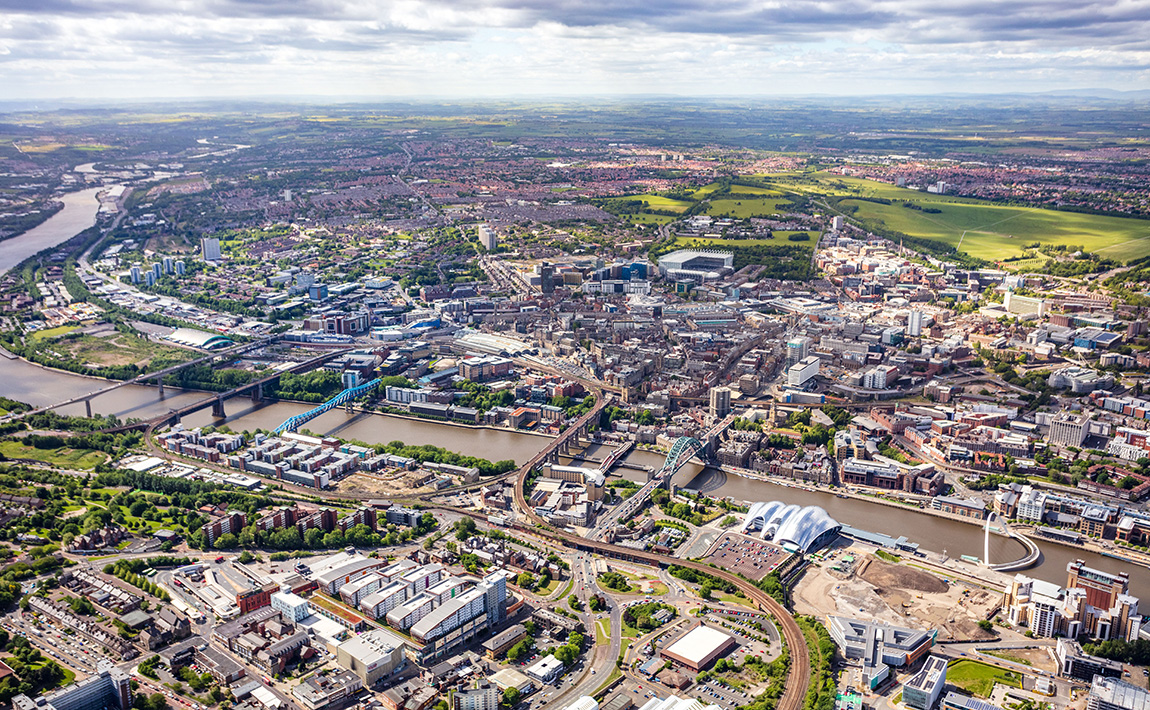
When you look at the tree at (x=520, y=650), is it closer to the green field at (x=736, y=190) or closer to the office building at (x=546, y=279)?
the office building at (x=546, y=279)

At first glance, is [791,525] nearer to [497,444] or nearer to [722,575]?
[722,575]

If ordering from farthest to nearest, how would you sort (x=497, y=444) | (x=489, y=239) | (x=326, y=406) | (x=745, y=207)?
(x=745, y=207), (x=489, y=239), (x=326, y=406), (x=497, y=444)

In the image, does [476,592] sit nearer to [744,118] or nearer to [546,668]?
[546,668]

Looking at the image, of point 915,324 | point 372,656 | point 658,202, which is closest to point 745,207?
point 658,202

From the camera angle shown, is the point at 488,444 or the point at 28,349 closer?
the point at 488,444

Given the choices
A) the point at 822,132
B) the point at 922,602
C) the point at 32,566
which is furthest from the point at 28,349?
the point at 822,132

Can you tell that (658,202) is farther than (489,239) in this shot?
Yes

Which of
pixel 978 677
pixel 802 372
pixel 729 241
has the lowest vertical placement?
pixel 978 677
